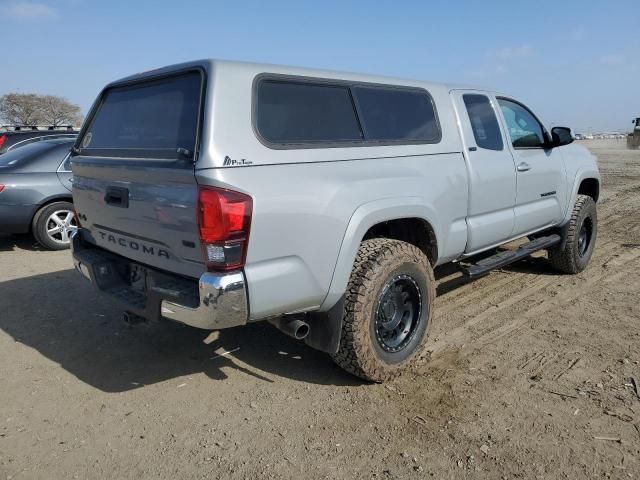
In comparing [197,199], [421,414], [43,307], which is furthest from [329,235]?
[43,307]

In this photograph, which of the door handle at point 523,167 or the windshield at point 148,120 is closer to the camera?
the windshield at point 148,120

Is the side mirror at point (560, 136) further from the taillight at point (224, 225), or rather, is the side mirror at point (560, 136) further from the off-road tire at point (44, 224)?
the off-road tire at point (44, 224)

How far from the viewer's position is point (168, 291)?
2834 mm

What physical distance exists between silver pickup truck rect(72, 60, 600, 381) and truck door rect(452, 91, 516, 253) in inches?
0.7

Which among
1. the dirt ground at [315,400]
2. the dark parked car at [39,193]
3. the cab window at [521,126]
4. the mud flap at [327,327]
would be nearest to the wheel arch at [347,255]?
the mud flap at [327,327]

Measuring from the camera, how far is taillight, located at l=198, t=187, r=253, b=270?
250 centimetres


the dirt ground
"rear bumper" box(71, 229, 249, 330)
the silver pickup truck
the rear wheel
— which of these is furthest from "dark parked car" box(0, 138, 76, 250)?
"rear bumper" box(71, 229, 249, 330)

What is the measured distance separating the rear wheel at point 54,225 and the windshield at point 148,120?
3.63 metres

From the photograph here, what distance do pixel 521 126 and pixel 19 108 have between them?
55.9m

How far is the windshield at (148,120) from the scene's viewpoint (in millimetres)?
2807

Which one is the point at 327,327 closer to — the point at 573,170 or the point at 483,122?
the point at 483,122

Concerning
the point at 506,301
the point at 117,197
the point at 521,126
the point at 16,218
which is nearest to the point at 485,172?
the point at 521,126

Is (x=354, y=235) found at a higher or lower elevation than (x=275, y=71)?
lower

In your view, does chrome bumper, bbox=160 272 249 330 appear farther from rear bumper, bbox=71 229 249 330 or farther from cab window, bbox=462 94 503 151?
cab window, bbox=462 94 503 151
